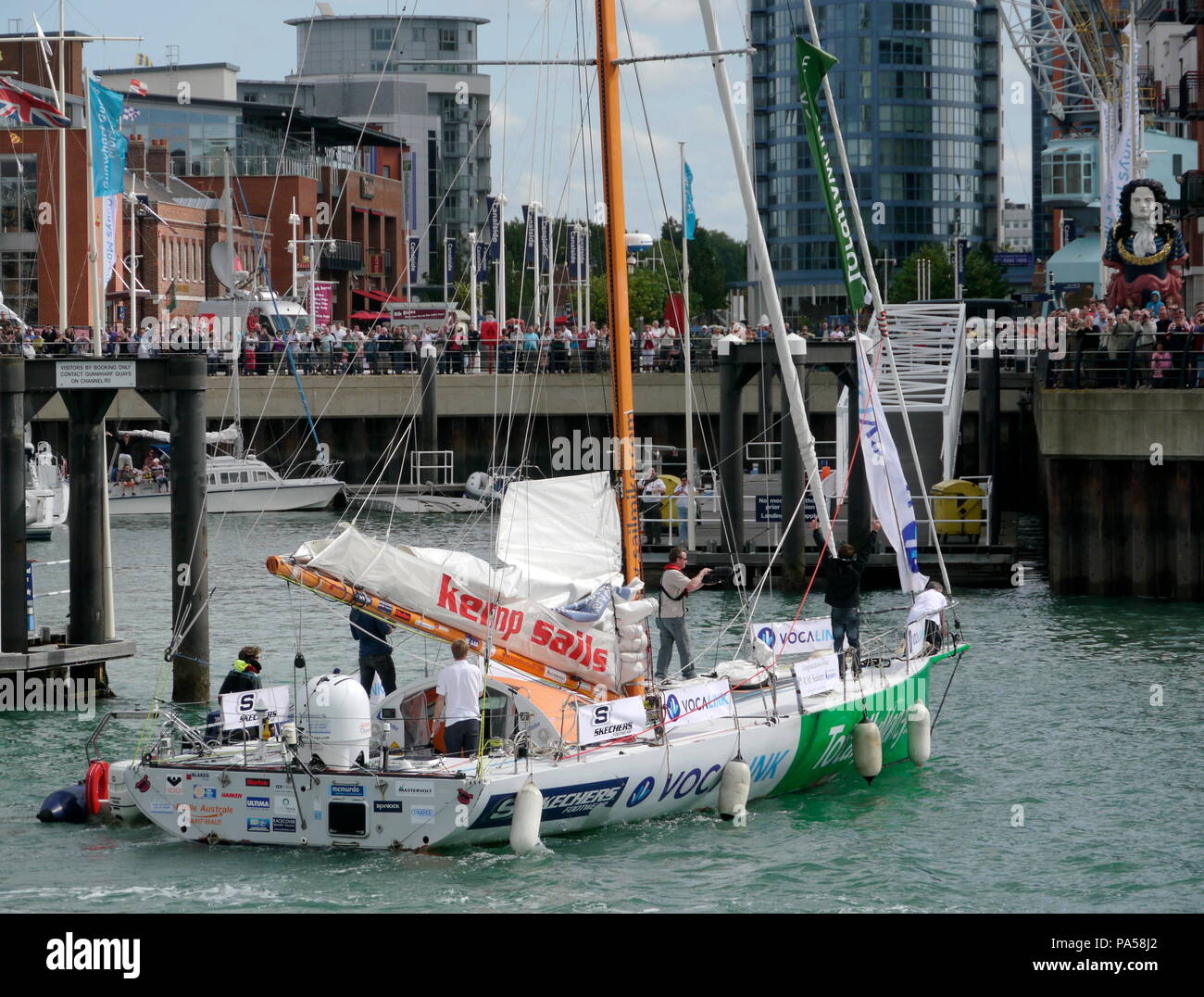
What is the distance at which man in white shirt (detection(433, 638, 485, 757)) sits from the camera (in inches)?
734

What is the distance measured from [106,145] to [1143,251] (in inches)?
1114

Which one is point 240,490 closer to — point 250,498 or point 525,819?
point 250,498

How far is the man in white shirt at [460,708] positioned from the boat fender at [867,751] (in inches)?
190

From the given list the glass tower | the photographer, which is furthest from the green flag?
the glass tower

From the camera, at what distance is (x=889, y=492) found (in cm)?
2445

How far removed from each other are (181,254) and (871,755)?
257 feet

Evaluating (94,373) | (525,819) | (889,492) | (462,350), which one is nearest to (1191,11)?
(462,350)

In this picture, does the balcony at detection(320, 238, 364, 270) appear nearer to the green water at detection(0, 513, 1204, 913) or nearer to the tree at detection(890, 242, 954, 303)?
the tree at detection(890, 242, 954, 303)

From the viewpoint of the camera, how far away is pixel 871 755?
20.9 m

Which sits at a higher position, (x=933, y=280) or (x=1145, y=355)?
(x=933, y=280)

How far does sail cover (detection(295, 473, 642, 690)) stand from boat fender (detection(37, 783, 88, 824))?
3559mm

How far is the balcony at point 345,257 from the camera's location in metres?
107

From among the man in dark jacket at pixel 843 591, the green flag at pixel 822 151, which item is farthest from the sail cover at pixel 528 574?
the green flag at pixel 822 151
